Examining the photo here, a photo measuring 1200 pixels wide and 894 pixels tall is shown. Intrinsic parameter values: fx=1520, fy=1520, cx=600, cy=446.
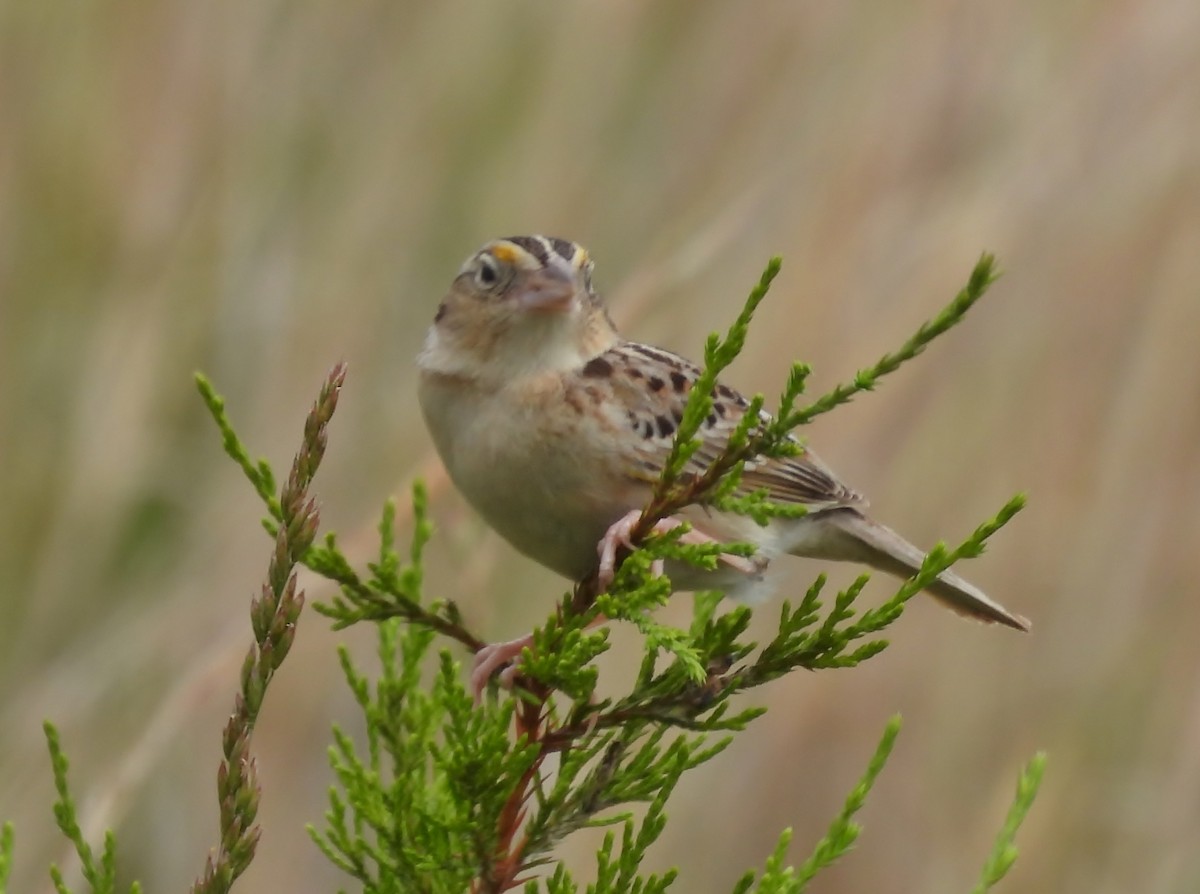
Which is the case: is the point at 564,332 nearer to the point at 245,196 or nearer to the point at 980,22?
the point at 245,196

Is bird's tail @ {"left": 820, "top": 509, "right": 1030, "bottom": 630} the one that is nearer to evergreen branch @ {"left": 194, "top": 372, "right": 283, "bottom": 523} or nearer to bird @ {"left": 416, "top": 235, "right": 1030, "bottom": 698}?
bird @ {"left": 416, "top": 235, "right": 1030, "bottom": 698}

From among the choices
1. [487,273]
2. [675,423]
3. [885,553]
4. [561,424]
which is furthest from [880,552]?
[487,273]

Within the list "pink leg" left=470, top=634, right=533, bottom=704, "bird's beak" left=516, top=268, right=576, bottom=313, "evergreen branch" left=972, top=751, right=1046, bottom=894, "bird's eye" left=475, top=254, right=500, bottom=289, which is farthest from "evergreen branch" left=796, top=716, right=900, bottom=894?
"bird's eye" left=475, top=254, right=500, bottom=289

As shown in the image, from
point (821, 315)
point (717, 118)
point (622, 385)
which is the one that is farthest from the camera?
point (717, 118)

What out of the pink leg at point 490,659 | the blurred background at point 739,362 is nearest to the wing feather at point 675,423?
the pink leg at point 490,659

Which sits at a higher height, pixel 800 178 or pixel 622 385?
pixel 800 178

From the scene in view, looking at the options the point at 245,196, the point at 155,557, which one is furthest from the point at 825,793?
→ the point at 245,196
